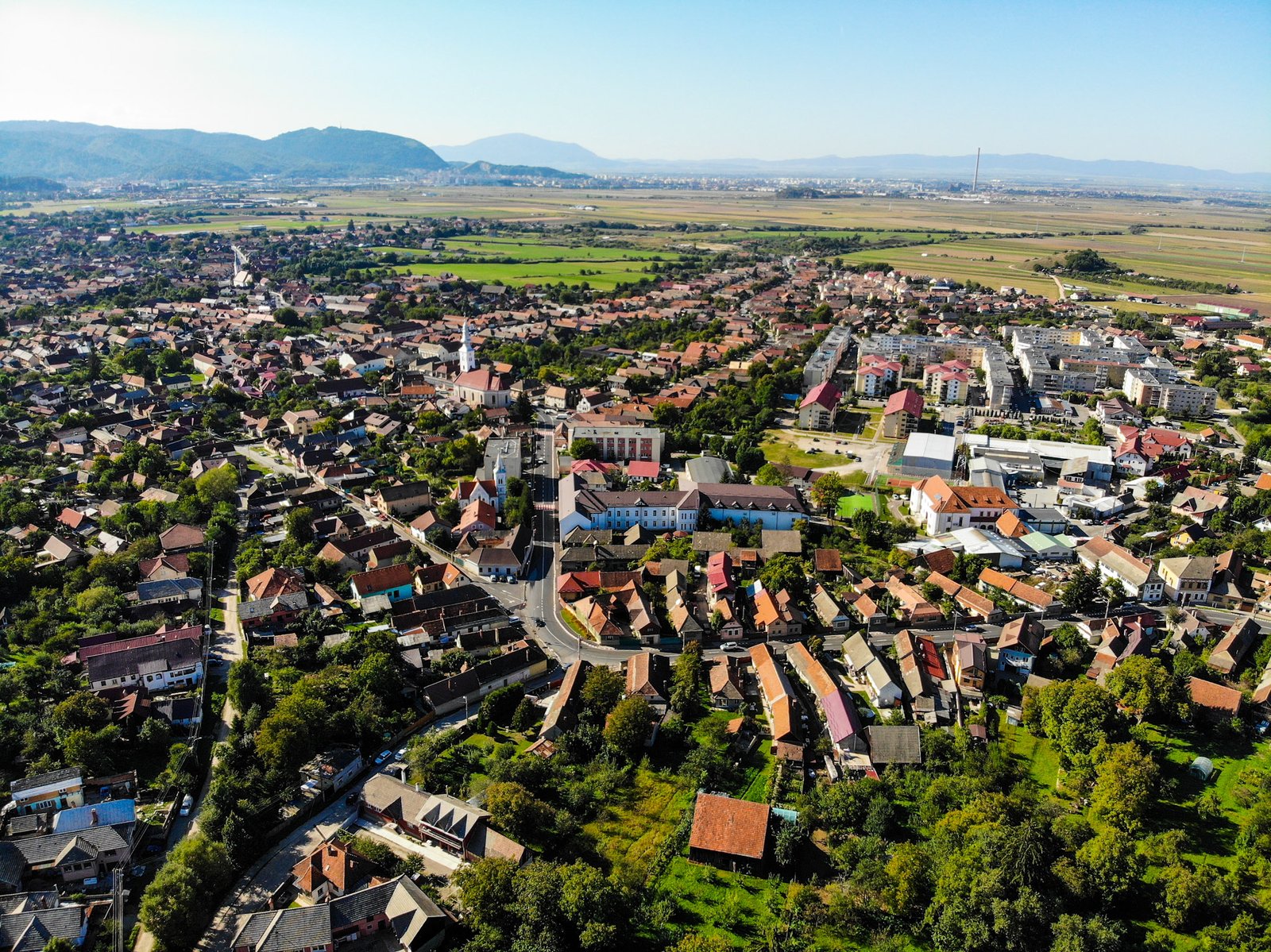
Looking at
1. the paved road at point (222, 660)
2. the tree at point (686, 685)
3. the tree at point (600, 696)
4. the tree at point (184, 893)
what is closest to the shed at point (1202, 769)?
the tree at point (686, 685)

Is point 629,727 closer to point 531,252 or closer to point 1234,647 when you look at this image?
point 1234,647

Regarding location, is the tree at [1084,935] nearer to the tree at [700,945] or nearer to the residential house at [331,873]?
the tree at [700,945]

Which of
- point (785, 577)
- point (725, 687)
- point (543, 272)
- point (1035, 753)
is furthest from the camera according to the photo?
point (543, 272)

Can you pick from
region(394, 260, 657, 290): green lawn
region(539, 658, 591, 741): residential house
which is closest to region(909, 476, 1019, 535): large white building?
region(539, 658, 591, 741): residential house

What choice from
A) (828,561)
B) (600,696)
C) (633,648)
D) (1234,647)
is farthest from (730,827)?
(1234,647)

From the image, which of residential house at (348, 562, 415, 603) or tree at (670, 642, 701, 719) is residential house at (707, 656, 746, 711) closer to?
tree at (670, 642, 701, 719)

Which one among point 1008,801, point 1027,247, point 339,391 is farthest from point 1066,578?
point 1027,247

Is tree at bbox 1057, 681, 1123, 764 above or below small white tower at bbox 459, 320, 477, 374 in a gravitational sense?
below

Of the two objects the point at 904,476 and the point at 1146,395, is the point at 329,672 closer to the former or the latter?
the point at 904,476
